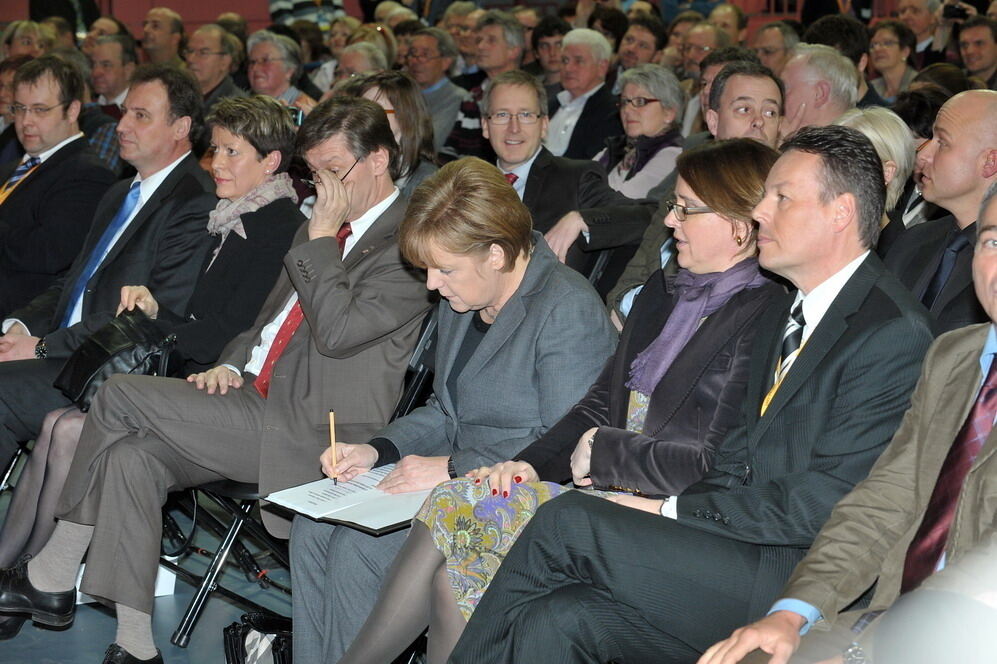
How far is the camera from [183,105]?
4797 mm

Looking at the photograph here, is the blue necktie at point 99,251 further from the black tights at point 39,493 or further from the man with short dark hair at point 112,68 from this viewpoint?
the man with short dark hair at point 112,68

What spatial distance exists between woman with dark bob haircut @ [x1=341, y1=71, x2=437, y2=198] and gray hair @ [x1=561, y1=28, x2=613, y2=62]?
2774 mm

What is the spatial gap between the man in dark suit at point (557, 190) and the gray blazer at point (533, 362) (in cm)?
104

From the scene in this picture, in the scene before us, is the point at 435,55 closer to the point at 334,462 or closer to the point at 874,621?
the point at 334,462

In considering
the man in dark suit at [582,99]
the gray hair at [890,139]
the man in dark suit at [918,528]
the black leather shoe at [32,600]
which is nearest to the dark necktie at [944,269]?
the gray hair at [890,139]

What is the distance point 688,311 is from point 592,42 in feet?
15.1

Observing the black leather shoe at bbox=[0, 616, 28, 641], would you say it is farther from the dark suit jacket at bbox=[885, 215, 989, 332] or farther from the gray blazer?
the dark suit jacket at bbox=[885, 215, 989, 332]

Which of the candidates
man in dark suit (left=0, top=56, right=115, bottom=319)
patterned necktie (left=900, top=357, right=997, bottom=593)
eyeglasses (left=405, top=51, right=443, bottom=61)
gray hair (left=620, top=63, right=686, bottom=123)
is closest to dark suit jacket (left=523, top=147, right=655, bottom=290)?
gray hair (left=620, top=63, right=686, bottom=123)

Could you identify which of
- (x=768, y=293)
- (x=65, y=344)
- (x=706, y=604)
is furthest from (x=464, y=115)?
(x=706, y=604)

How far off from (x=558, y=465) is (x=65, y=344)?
7.33ft

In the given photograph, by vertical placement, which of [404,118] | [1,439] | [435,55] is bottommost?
[1,439]

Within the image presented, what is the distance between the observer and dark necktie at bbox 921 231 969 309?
3.15 metres

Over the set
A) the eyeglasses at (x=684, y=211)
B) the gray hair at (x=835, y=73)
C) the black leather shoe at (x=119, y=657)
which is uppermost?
the eyeglasses at (x=684, y=211)

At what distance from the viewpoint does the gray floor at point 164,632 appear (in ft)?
12.0
